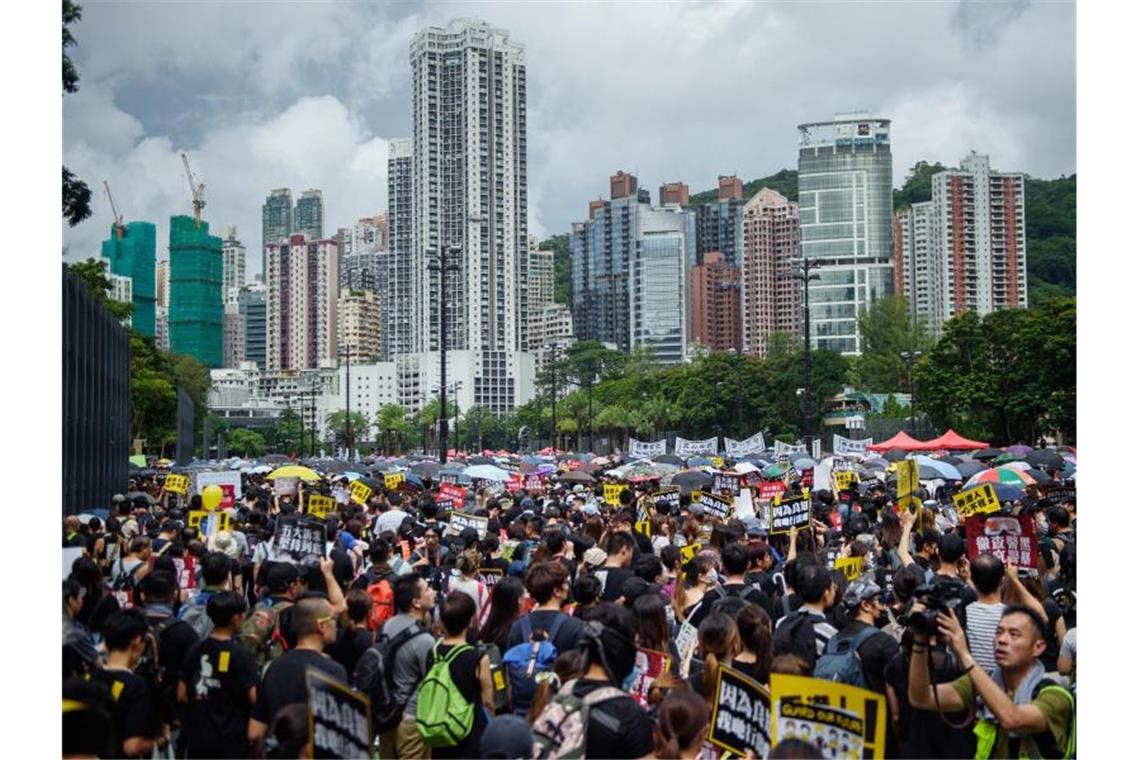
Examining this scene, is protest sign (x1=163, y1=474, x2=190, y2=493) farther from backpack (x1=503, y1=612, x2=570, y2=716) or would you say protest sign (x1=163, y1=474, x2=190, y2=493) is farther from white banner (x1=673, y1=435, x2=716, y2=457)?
white banner (x1=673, y1=435, x2=716, y2=457)

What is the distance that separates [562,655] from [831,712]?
135 centimetres

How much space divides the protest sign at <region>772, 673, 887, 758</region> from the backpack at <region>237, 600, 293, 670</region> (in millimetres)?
3061

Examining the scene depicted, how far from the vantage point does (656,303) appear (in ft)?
596

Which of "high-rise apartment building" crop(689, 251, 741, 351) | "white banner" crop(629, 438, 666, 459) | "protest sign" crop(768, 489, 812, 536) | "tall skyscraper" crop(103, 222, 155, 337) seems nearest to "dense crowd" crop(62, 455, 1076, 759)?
"protest sign" crop(768, 489, 812, 536)

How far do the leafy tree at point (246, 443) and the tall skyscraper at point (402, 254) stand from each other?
2933 cm

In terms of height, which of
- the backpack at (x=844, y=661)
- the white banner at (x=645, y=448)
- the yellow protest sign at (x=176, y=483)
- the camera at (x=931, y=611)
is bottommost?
the white banner at (x=645, y=448)

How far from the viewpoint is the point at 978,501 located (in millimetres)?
12461

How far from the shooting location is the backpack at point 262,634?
24.7 feet

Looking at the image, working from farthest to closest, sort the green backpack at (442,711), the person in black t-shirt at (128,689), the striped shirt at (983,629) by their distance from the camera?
the striped shirt at (983,629) < the green backpack at (442,711) < the person in black t-shirt at (128,689)

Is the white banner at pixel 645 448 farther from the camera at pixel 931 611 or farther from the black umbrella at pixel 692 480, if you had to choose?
the camera at pixel 931 611

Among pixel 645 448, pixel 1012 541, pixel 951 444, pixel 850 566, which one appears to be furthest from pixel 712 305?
pixel 850 566

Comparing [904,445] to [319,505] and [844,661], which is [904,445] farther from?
[844,661]

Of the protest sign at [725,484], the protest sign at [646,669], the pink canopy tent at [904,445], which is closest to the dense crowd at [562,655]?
the protest sign at [646,669]

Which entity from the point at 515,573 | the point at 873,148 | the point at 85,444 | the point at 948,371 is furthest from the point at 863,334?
the point at 515,573
